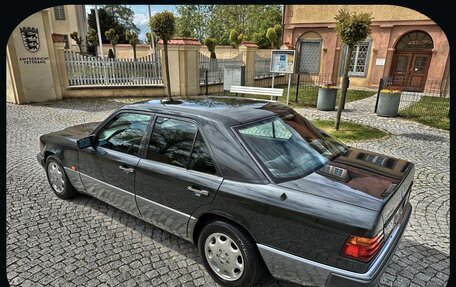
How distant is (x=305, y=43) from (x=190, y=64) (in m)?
10.8

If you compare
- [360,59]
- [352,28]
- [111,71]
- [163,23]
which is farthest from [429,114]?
[111,71]

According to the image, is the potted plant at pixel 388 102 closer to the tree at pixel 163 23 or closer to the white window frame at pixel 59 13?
the tree at pixel 163 23

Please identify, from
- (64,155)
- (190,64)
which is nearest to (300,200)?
(64,155)

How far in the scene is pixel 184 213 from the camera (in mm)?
2797

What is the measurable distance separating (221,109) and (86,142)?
170cm

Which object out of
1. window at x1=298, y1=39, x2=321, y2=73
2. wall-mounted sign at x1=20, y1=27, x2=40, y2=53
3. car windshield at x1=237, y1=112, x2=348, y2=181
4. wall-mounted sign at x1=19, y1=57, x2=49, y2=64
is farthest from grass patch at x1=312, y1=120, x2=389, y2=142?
window at x1=298, y1=39, x2=321, y2=73

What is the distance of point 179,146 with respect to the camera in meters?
2.88

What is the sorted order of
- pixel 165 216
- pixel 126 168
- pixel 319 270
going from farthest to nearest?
pixel 126 168 < pixel 165 216 < pixel 319 270

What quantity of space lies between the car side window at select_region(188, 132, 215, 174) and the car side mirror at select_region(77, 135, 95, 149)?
1516 millimetres

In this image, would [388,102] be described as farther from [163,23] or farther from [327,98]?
[163,23]

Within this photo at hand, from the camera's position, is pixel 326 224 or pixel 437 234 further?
pixel 437 234

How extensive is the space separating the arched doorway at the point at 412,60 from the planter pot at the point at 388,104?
1002 cm

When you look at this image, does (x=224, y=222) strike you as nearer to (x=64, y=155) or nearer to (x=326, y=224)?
(x=326, y=224)

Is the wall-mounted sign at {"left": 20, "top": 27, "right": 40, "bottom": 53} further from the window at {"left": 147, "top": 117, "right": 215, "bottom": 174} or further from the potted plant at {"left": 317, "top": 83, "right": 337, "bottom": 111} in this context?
the window at {"left": 147, "top": 117, "right": 215, "bottom": 174}
